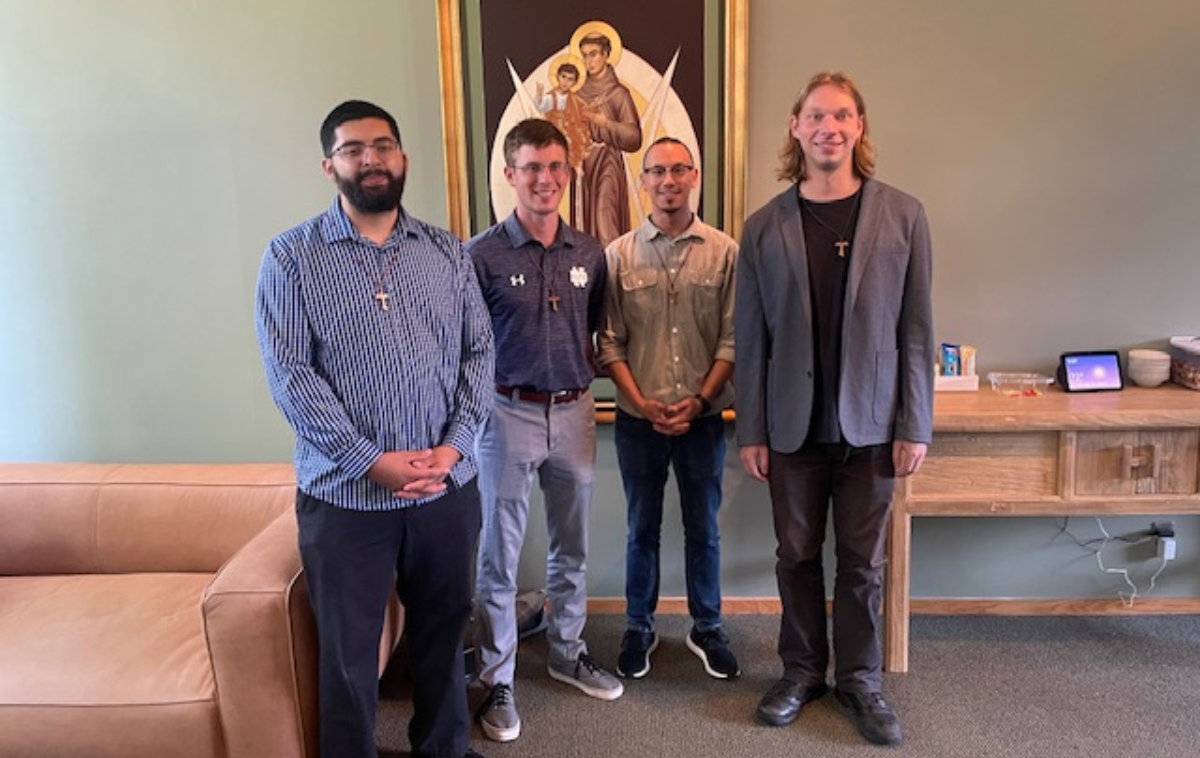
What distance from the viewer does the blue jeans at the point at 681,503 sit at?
238 cm

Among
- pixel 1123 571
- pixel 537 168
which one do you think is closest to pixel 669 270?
pixel 537 168

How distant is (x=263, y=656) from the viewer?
177 centimetres

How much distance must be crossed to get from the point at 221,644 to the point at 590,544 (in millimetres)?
1357

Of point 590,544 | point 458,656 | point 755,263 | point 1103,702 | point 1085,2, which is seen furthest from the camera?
point 590,544

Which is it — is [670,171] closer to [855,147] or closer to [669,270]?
[669,270]

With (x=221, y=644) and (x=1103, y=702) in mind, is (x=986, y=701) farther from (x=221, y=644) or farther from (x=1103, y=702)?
(x=221, y=644)

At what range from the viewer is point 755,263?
211 centimetres

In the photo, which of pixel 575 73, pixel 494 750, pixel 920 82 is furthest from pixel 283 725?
pixel 920 82

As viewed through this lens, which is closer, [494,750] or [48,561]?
[494,750]

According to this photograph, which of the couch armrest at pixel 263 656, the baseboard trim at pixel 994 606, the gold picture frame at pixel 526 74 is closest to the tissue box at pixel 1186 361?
the baseboard trim at pixel 994 606

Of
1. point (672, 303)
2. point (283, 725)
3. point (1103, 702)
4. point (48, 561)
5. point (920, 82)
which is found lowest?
point (1103, 702)

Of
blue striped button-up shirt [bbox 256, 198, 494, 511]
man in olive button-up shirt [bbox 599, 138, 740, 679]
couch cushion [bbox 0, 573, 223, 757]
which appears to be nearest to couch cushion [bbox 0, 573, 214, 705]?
couch cushion [bbox 0, 573, 223, 757]

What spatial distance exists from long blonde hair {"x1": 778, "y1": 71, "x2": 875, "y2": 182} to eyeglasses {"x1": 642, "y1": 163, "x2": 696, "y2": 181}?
0.25 m

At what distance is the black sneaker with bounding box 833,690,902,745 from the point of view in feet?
6.96
